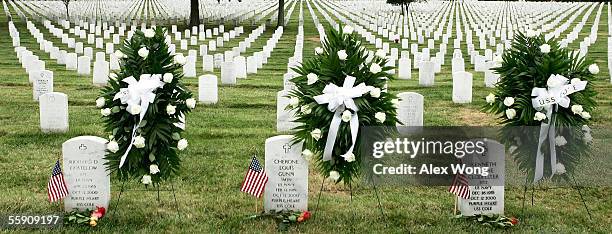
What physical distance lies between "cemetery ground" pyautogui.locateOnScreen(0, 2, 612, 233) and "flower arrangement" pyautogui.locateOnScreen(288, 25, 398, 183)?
0.68 meters

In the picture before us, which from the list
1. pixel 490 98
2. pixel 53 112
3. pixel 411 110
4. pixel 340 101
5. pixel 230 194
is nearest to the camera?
pixel 340 101

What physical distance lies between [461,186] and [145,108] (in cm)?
317

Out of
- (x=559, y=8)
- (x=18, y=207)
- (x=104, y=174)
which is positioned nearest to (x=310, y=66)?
(x=104, y=174)

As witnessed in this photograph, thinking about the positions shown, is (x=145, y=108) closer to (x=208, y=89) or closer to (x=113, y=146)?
(x=113, y=146)

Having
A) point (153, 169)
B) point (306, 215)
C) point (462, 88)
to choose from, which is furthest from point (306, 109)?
point (462, 88)

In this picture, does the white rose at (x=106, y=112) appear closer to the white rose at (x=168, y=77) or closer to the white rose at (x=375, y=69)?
the white rose at (x=168, y=77)

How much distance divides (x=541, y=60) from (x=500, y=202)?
156 cm

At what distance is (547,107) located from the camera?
7555 mm

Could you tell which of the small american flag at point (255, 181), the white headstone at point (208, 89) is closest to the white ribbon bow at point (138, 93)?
the small american flag at point (255, 181)

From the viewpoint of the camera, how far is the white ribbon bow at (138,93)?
719 cm

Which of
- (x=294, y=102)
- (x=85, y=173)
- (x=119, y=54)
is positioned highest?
(x=119, y=54)

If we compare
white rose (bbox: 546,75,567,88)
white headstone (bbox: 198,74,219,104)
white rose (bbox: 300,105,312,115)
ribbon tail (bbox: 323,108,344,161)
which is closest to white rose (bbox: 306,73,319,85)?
white rose (bbox: 300,105,312,115)

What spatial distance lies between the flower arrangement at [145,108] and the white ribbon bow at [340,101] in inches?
53.2

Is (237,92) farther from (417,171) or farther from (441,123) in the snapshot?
(417,171)
